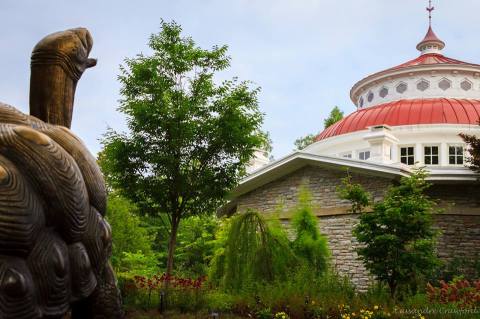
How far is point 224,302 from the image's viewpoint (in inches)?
479

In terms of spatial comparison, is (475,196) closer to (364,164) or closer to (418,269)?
(364,164)

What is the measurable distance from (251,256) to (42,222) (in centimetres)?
1215

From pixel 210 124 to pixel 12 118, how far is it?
10805 millimetres

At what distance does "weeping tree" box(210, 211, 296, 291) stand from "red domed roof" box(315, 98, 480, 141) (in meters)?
9.99

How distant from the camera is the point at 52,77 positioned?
3688 mm

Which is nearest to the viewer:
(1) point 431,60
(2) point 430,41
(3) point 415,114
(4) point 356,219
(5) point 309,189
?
(4) point 356,219

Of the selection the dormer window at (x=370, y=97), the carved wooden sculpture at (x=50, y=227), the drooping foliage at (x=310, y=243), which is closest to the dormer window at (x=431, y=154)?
the dormer window at (x=370, y=97)

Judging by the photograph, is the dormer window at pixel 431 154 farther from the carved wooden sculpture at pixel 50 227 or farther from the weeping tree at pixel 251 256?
the carved wooden sculpture at pixel 50 227

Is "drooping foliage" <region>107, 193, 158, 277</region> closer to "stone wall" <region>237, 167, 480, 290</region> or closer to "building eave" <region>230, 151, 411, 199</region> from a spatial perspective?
"building eave" <region>230, 151, 411, 199</region>

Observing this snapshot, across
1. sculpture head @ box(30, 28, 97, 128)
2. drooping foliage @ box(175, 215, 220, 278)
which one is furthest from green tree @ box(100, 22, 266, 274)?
drooping foliage @ box(175, 215, 220, 278)

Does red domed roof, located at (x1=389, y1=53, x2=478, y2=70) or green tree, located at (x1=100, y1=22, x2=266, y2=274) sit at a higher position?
red domed roof, located at (x1=389, y1=53, x2=478, y2=70)

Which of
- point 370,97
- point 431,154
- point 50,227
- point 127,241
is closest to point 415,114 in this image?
point 431,154

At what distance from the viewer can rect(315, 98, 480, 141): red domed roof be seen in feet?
75.2

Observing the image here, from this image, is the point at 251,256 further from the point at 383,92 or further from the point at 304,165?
the point at 383,92
